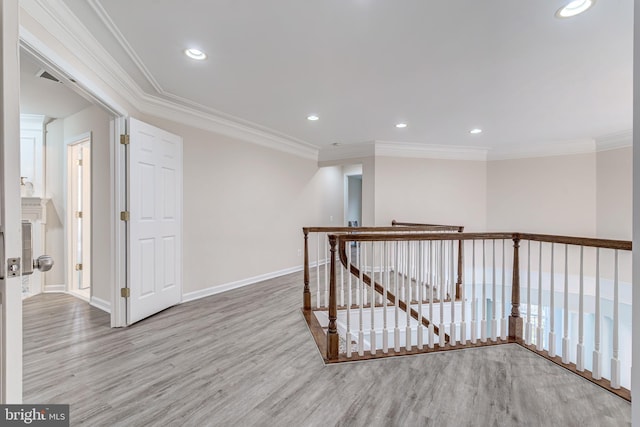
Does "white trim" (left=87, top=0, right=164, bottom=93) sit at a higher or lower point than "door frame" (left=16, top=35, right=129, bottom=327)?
higher

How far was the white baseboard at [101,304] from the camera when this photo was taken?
319cm

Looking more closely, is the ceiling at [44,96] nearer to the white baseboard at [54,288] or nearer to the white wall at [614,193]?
the white baseboard at [54,288]

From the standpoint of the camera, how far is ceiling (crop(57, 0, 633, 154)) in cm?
180

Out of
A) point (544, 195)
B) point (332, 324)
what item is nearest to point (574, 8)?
point (332, 324)

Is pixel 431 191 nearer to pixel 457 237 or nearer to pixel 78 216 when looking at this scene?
pixel 457 237

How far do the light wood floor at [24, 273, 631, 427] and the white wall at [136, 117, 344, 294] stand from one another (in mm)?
1290

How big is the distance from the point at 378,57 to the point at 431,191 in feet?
12.7

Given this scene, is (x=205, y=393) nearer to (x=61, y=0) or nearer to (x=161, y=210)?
(x=161, y=210)

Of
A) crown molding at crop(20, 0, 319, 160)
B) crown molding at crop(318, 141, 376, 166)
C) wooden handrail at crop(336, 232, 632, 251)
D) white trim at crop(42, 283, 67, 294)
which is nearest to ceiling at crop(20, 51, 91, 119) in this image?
crown molding at crop(20, 0, 319, 160)

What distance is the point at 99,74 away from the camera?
92.2 inches

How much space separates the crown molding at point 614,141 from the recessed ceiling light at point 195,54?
243 inches

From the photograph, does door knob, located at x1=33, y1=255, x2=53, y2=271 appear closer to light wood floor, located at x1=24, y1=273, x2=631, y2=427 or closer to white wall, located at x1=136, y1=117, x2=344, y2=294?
light wood floor, located at x1=24, y1=273, x2=631, y2=427

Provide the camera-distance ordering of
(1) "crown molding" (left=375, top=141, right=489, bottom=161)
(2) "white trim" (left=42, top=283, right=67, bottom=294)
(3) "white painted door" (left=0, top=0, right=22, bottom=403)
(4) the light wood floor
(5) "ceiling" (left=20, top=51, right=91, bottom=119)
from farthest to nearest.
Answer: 1. (1) "crown molding" (left=375, top=141, right=489, bottom=161)
2. (2) "white trim" (left=42, top=283, right=67, bottom=294)
3. (5) "ceiling" (left=20, top=51, right=91, bottom=119)
4. (4) the light wood floor
5. (3) "white painted door" (left=0, top=0, right=22, bottom=403)

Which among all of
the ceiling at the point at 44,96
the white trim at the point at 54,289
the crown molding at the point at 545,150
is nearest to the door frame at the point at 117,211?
the ceiling at the point at 44,96
